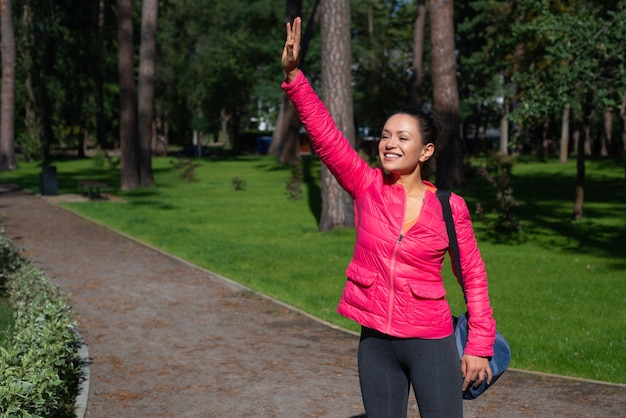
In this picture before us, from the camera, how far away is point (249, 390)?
7.08 meters

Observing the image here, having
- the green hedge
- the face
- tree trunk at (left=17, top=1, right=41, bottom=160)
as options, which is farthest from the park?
tree trunk at (left=17, top=1, right=41, bottom=160)

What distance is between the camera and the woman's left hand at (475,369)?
3.65 m

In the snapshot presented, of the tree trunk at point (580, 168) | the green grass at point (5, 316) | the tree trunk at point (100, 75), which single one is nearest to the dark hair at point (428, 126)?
the green grass at point (5, 316)

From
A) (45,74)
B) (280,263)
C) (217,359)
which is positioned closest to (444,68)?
(280,263)

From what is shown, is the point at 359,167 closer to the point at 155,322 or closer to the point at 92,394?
the point at 92,394

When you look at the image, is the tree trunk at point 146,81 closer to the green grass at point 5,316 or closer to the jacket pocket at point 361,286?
the green grass at point 5,316

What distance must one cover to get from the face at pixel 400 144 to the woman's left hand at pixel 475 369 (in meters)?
0.86

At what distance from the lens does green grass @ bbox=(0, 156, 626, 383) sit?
357 inches

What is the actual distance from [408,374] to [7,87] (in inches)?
1565

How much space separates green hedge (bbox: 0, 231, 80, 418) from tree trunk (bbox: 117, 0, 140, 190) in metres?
19.9

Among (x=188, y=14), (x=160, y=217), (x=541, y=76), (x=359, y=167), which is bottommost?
(x=160, y=217)

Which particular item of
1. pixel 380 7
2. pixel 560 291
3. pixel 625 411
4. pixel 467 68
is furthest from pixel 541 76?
pixel 380 7

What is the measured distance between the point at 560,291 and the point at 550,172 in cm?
2795

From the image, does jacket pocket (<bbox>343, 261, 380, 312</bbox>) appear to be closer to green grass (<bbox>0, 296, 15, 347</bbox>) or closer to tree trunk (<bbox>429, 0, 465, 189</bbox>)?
green grass (<bbox>0, 296, 15, 347</bbox>)
